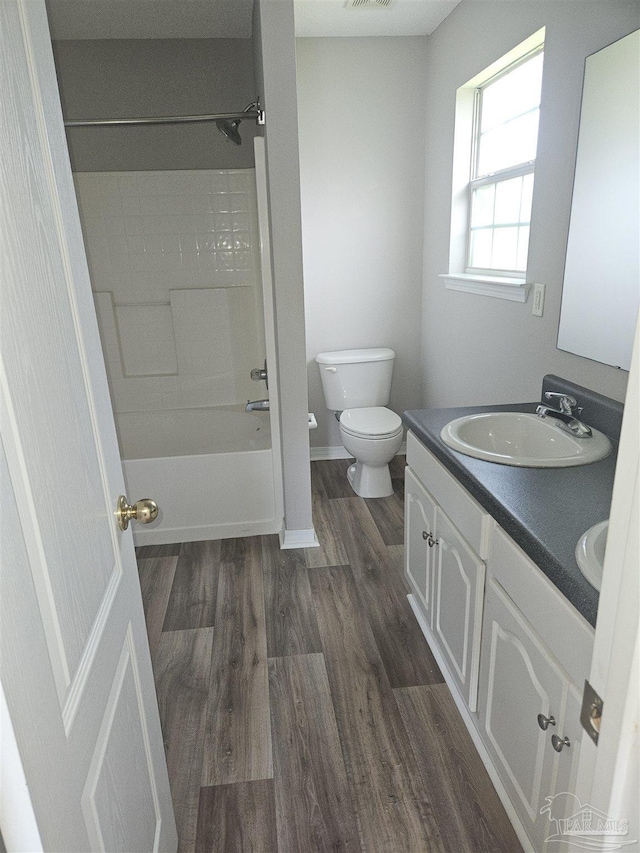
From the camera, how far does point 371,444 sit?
311 centimetres

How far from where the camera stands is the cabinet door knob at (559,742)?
1.06 meters

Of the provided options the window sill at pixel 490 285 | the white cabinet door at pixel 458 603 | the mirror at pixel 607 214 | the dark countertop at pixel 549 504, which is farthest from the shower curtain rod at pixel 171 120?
the white cabinet door at pixel 458 603

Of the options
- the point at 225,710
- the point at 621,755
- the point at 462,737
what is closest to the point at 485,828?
the point at 462,737

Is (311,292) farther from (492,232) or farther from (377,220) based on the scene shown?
(492,232)

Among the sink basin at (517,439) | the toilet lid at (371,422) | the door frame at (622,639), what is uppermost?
the door frame at (622,639)

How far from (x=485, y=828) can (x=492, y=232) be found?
97.9 inches

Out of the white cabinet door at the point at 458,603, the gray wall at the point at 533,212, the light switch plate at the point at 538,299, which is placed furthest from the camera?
the light switch plate at the point at 538,299

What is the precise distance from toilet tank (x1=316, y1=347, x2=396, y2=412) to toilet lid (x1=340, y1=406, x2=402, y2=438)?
0.14 meters

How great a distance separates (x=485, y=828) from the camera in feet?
4.66

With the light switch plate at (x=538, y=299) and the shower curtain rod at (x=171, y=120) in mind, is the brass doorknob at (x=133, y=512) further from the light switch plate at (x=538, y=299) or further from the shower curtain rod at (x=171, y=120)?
the shower curtain rod at (x=171, y=120)

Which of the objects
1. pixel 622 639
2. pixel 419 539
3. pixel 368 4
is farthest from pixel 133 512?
pixel 368 4

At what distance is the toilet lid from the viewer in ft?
10.2

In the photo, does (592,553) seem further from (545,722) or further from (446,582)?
(446,582)

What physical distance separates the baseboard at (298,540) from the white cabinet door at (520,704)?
1370mm
